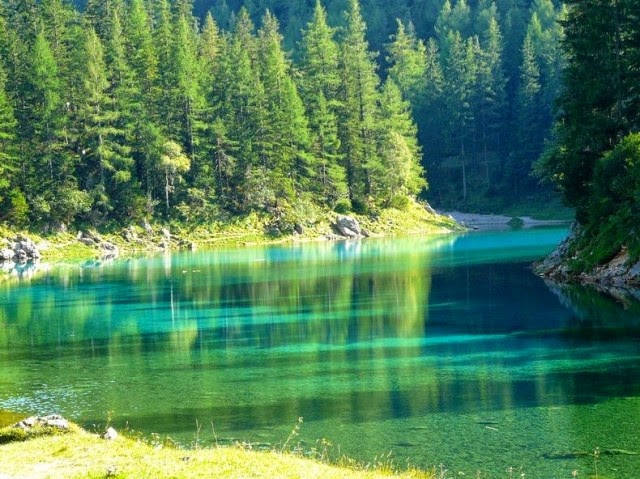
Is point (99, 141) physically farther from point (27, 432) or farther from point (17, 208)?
point (27, 432)

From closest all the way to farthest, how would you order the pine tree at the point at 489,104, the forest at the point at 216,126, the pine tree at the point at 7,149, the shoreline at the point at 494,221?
1. the pine tree at the point at 7,149
2. the forest at the point at 216,126
3. the shoreline at the point at 494,221
4. the pine tree at the point at 489,104

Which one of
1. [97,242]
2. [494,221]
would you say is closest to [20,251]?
[97,242]

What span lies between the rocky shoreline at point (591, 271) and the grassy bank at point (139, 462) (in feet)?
97.2

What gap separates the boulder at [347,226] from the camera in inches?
4053

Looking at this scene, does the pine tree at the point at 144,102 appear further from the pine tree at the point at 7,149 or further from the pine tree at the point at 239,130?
the pine tree at the point at 7,149

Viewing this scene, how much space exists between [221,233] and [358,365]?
71.3m

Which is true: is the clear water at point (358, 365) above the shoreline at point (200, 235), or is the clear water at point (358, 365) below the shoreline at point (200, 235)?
below

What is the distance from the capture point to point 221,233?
317ft

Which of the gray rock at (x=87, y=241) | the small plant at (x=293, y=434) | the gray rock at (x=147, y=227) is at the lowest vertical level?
the small plant at (x=293, y=434)

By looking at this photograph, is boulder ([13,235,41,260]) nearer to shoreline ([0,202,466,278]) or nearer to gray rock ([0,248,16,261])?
shoreline ([0,202,466,278])

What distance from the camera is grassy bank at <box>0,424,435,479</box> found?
1322 centimetres

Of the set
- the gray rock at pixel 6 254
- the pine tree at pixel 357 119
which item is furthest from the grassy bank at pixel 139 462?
the pine tree at pixel 357 119

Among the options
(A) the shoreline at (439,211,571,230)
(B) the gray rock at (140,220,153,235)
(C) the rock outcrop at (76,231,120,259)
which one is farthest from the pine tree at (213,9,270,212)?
(A) the shoreline at (439,211,571,230)

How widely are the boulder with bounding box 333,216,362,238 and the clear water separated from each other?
4834cm
